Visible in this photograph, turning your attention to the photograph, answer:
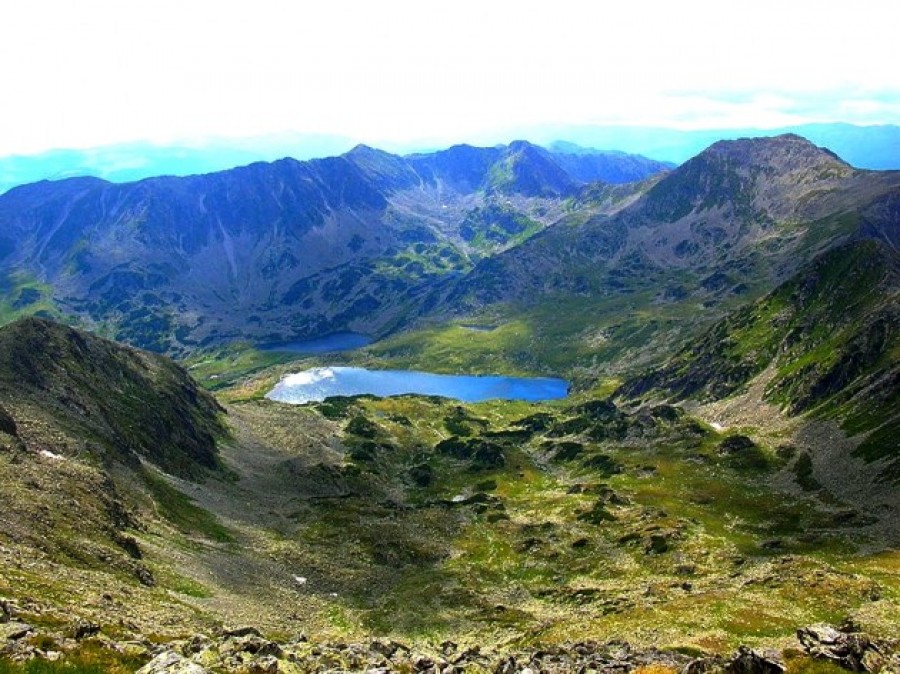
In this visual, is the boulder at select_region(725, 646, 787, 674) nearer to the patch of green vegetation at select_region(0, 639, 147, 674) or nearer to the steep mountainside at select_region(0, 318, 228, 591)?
the patch of green vegetation at select_region(0, 639, 147, 674)

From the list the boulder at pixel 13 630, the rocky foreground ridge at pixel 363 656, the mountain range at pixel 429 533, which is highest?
the boulder at pixel 13 630

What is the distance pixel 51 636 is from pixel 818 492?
444 ft

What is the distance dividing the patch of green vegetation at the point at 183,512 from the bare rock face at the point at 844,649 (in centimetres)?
7832

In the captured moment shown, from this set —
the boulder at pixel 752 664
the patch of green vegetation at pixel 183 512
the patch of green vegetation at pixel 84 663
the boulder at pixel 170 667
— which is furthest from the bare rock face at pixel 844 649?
the patch of green vegetation at pixel 183 512

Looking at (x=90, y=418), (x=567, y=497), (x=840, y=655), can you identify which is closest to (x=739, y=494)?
(x=567, y=497)

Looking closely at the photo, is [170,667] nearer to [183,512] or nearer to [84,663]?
[84,663]

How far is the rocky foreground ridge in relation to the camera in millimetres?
32625

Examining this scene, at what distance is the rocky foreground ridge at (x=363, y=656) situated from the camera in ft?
107

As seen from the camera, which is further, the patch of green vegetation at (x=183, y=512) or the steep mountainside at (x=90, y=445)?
the patch of green vegetation at (x=183, y=512)

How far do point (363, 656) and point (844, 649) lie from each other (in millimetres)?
31294

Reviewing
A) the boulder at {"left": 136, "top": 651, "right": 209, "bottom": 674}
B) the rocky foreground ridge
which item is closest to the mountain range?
the rocky foreground ridge

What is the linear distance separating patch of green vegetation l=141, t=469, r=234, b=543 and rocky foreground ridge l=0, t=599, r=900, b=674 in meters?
49.7

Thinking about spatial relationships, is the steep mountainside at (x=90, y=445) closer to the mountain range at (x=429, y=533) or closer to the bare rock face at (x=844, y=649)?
the mountain range at (x=429, y=533)

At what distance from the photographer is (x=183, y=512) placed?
101 meters
